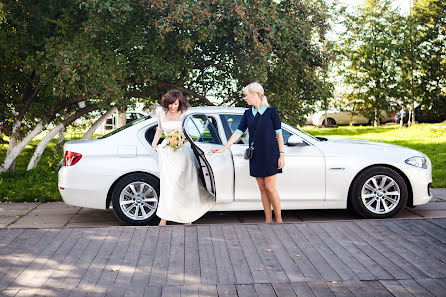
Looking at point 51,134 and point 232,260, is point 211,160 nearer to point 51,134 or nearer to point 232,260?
point 232,260

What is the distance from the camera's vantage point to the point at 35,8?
39.9 ft

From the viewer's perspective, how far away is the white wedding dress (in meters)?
7.06

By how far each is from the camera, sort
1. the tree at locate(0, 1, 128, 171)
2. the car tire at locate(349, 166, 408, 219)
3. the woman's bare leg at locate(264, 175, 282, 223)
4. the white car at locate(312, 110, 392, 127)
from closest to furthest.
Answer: the woman's bare leg at locate(264, 175, 282, 223), the car tire at locate(349, 166, 408, 219), the tree at locate(0, 1, 128, 171), the white car at locate(312, 110, 392, 127)

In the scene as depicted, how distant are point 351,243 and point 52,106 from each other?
9.36 m

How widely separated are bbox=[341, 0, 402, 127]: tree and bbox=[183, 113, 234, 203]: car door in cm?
2343

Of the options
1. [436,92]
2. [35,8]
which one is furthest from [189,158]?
[436,92]

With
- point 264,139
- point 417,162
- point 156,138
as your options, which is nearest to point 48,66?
point 156,138

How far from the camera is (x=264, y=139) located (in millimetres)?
6844

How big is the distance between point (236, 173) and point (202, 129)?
729mm

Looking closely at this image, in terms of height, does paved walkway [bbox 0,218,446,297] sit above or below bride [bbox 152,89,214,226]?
below

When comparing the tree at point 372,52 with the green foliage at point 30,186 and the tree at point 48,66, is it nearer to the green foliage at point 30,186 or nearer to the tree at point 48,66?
the tree at point 48,66

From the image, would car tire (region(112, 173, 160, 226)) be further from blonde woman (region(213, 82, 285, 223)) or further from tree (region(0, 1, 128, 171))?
tree (region(0, 1, 128, 171))

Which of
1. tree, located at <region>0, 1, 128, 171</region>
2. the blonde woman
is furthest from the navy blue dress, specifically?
tree, located at <region>0, 1, 128, 171</region>

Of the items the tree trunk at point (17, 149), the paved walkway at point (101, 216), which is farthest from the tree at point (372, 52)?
the paved walkway at point (101, 216)
